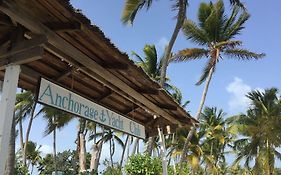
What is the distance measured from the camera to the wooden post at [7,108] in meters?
3.48

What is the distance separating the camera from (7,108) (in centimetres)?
361

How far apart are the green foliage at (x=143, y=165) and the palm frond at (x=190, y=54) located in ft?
32.9

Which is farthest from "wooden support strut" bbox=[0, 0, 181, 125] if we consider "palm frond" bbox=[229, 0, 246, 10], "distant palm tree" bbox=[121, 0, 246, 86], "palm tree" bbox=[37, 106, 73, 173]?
"palm tree" bbox=[37, 106, 73, 173]

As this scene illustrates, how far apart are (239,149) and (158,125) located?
105 feet

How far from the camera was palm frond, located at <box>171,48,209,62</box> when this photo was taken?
22678 mm

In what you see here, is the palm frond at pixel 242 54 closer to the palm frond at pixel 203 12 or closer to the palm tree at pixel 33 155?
the palm frond at pixel 203 12

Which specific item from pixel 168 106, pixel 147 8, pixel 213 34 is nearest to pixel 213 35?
pixel 213 34

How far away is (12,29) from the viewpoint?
13.5 ft

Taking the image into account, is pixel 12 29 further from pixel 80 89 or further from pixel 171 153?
pixel 171 153

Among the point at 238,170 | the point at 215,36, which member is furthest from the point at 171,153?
the point at 215,36

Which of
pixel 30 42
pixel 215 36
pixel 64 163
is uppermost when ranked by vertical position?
pixel 215 36

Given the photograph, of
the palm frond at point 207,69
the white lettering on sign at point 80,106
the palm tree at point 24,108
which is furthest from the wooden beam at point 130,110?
the palm tree at point 24,108

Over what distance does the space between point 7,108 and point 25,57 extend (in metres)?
0.52

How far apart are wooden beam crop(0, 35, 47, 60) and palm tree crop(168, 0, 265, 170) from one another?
18.8m
